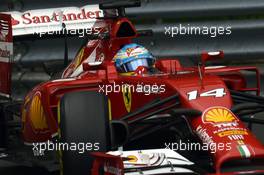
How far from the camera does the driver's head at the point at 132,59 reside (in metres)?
7.68

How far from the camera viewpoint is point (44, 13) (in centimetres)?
883

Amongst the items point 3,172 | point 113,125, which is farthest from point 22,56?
point 113,125

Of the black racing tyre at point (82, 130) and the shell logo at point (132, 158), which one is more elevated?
the black racing tyre at point (82, 130)

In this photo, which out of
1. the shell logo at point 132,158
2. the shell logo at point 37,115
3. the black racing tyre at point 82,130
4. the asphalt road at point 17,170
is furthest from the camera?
the asphalt road at point 17,170

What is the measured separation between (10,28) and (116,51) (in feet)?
3.24

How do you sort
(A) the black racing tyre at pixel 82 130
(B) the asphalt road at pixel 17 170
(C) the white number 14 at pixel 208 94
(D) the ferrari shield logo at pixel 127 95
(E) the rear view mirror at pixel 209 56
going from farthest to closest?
(B) the asphalt road at pixel 17 170 < (D) the ferrari shield logo at pixel 127 95 < (E) the rear view mirror at pixel 209 56 < (C) the white number 14 at pixel 208 94 < (A) the black racing tyre at pixel 82 130

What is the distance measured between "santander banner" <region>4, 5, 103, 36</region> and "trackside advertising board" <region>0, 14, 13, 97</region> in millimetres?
292

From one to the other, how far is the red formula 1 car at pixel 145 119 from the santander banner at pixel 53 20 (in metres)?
0.74

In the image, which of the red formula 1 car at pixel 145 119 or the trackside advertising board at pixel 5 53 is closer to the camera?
the red formula 1 car at pixel 145 119

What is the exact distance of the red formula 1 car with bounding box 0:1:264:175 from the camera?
239 inches

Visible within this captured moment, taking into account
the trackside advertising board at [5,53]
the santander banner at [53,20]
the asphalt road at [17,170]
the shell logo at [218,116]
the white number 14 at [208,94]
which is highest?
the santander banner at [53,20]

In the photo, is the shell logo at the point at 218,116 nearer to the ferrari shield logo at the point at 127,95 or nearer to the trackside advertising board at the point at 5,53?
the ferrari shield logo at the point at 127,95

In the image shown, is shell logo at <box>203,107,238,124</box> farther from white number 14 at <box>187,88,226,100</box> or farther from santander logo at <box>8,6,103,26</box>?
santander logo at <box>8,6,103,26</box>

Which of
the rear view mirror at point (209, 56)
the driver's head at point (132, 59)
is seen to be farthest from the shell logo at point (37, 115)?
the rear view mirror at point (209, 56)
